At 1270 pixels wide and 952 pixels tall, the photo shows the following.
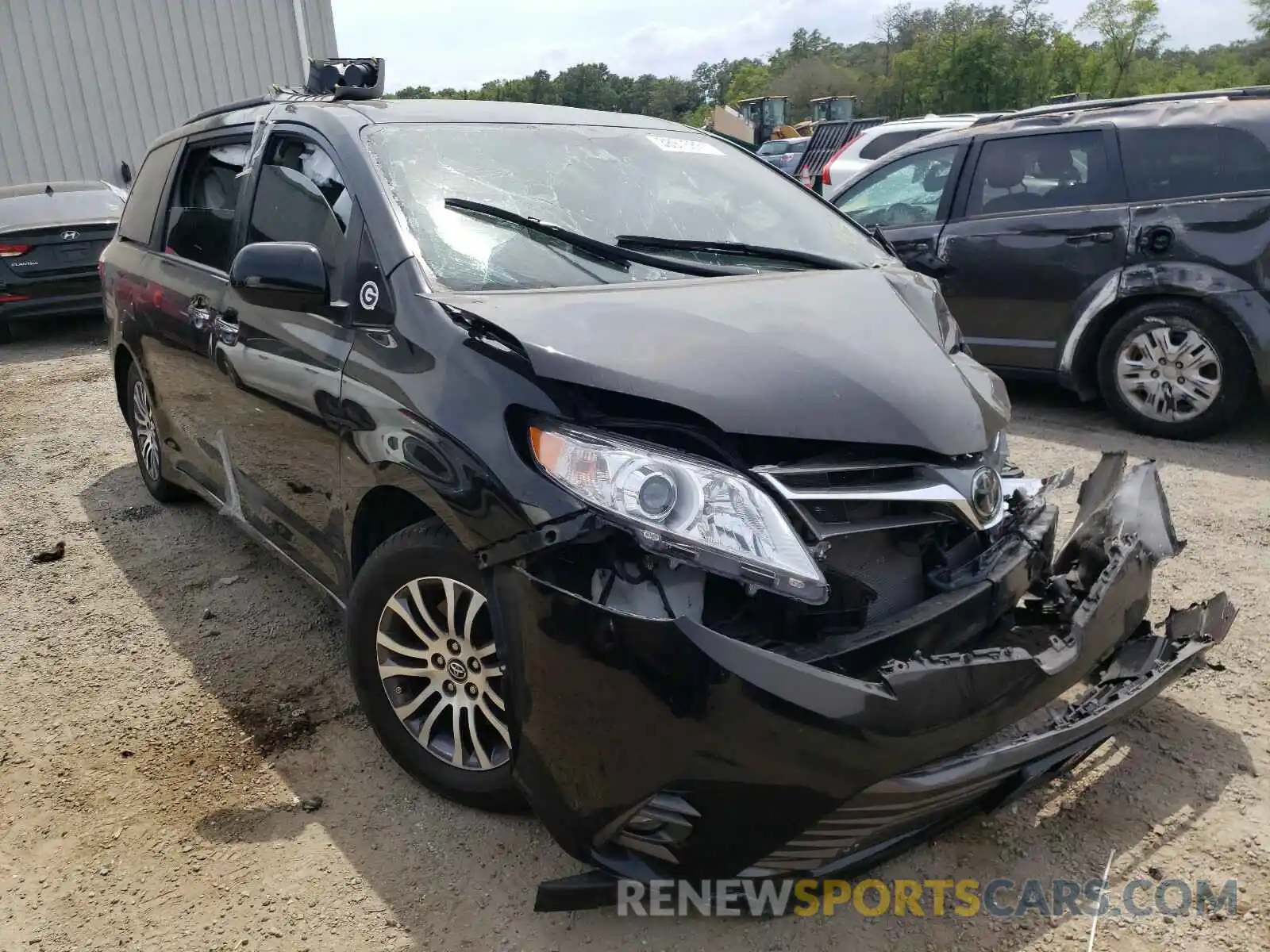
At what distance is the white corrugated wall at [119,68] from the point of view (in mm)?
14125

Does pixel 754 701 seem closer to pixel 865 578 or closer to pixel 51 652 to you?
pixel 865 578

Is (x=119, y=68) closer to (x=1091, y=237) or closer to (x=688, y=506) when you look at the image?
(x=1091, y=237)

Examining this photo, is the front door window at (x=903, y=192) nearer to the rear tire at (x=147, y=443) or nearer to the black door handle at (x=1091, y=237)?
the black door handle at (x=1091, y=237)

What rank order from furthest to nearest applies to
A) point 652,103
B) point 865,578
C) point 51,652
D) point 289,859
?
1. point 652,103
2. point 51,652
3. point 289,859
4. point 865,578

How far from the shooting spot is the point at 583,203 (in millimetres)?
3000

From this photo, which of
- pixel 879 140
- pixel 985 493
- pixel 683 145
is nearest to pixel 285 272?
pixel 683 145

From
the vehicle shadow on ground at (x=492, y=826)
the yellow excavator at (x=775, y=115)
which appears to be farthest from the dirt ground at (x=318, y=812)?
the yellow excavator at (x=775, y=115)

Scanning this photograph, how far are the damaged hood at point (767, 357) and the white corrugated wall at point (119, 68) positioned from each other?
14.4 meters

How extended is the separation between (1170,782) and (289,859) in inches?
90.2

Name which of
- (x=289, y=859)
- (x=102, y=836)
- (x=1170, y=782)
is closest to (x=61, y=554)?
(x=102, y=836)

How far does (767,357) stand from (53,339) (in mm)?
10377

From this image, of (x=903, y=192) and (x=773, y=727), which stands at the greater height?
(x=903, y=192)

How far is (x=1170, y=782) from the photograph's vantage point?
8.66 ft

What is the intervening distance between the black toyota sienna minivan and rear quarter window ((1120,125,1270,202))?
3.05 meters
